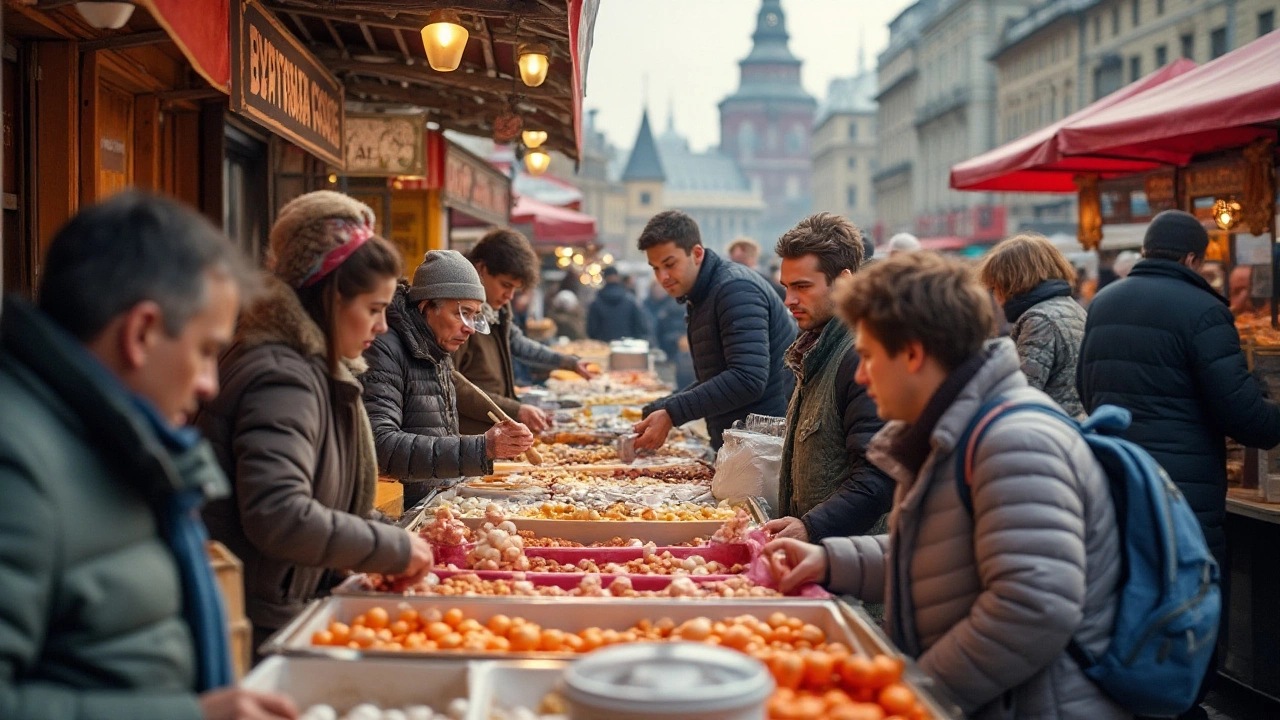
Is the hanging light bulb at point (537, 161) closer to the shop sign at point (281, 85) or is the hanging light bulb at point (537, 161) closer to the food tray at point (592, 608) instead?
the shop sign at point (281, 85)

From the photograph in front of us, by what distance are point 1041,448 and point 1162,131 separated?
15.9 ft

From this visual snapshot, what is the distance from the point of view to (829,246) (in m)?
4.28

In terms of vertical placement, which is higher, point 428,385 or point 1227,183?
point 1227,183

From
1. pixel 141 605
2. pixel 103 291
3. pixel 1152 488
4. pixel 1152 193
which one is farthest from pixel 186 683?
pixel 1152 193

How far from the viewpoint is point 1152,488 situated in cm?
272

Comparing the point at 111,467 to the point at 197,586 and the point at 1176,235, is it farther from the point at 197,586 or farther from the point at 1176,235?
the point at 1176,235

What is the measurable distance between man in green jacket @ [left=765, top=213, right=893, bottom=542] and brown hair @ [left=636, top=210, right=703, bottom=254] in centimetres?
184

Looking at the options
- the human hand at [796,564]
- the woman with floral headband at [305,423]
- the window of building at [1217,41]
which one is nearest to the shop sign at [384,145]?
the woman with floral headband at [305,423]

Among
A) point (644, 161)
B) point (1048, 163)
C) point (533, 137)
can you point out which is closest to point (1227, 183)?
point (1048, 163)

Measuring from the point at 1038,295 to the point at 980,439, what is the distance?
3980 mm

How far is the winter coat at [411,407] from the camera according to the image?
15.0 feet

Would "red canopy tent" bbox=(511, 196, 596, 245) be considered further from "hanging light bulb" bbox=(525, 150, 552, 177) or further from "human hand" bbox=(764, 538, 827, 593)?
"human hand" bbox=(764, 538, 827, 593)

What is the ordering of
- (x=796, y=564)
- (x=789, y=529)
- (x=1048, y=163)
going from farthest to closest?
(x=1048, y=163) → (x=789, y=529) → (x=796, y=564)

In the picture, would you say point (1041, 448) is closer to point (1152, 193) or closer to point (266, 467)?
point (266, 467)
